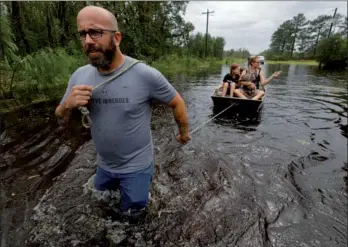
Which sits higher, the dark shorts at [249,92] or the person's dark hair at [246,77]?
the person's dark hair at [246,77]

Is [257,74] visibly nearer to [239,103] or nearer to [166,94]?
[239,103]

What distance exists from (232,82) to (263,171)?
4510 millimetres

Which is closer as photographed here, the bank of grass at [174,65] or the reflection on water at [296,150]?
the reflection on water at [296,150]

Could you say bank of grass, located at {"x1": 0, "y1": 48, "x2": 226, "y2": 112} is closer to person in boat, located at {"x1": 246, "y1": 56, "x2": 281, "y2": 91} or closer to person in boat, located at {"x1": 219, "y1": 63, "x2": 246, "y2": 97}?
person in boat, located at {"x1": 219, "y1": 63, "x2": 246, "y2": 97}

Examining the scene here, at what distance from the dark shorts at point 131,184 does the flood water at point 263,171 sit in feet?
1.69

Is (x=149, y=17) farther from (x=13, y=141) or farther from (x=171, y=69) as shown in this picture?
(x=13, y=141)

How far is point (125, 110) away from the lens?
2.19m

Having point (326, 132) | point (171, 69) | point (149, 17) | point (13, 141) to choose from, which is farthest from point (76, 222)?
point (149, 17)

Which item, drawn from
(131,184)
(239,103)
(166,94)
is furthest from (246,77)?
(131,184)

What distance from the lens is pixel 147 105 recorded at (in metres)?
2.35

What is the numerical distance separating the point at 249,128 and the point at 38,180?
516cm

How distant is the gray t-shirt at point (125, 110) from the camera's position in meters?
2.14

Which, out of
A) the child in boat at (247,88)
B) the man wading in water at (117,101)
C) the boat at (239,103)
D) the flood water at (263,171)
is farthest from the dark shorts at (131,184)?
the child in boat at (247,88)

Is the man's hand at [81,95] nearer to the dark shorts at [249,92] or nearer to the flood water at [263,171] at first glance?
the flood water at [263,171]
